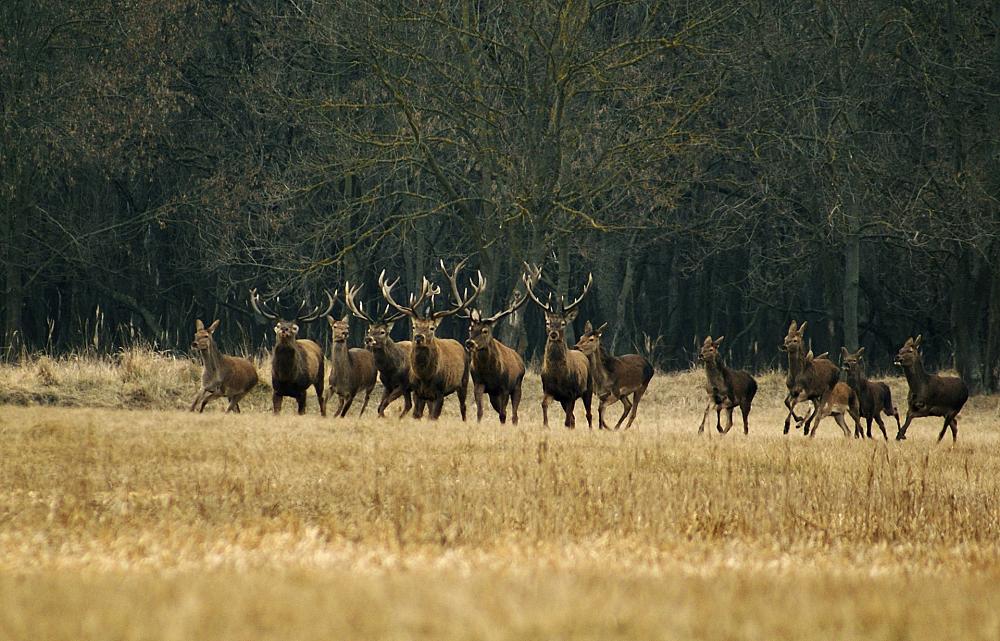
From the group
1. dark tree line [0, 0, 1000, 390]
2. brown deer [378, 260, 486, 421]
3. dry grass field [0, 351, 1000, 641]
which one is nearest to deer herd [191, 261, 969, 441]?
brown deer [378, 260, 486, 421]

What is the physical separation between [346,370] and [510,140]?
32.0 ft

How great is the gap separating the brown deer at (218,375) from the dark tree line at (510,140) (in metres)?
4.81

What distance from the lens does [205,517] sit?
8.97 metres

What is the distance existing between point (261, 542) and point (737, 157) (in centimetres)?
2260

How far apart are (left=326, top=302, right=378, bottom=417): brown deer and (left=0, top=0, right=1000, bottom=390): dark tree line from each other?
6062mm

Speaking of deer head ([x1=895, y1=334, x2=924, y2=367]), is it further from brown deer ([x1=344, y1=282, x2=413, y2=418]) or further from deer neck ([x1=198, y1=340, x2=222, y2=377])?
deer neck ([x1=198, y1=340, x2=222, y2=377])

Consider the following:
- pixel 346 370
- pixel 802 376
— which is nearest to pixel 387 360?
pixel 346 370

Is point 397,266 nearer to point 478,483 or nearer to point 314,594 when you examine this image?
point 478,483

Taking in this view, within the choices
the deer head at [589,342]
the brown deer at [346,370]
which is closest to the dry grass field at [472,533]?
the brown deer at [346,370]

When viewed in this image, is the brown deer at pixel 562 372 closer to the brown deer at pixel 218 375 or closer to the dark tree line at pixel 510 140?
the brown deer at pixel 218 375

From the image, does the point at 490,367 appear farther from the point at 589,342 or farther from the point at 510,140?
the point at 510,140

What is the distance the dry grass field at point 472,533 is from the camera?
5238mm

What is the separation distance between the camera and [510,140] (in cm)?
2784

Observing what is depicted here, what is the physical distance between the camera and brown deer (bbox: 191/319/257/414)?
19.5 meters
